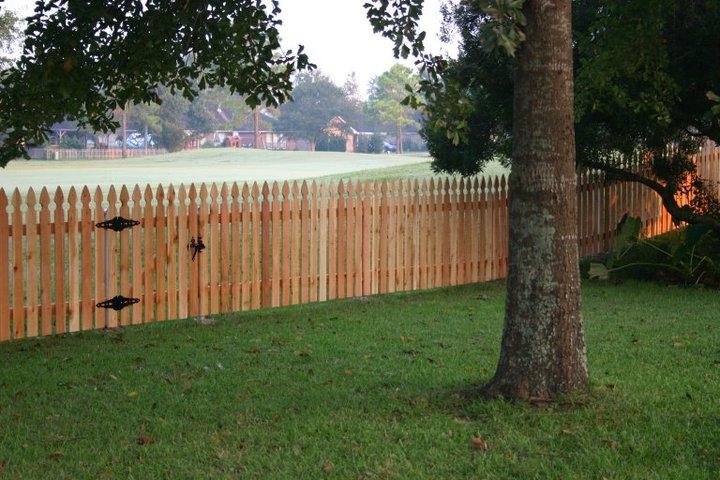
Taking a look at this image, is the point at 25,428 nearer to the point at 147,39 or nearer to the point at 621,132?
the point at 147,39

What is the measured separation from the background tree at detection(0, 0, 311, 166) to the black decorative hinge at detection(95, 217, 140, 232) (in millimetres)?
1128

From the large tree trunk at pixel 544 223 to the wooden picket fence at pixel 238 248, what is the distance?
5.07 metres

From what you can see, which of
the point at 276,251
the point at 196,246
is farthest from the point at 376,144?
the point at 196,246

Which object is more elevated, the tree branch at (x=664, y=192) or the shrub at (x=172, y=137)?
the shrub at (x=172, y=137)

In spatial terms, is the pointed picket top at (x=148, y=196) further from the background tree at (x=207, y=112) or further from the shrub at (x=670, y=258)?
the background tree at (x=207, y=112)

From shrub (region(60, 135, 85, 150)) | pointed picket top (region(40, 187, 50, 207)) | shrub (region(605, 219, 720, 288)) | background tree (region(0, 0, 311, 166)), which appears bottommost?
shrub (region(605, 219, 720, 288))

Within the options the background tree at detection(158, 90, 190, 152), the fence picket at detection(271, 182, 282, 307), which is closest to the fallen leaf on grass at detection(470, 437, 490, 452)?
the fence picket at detection(271, 182, 282, 307)

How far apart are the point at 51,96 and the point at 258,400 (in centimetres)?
389

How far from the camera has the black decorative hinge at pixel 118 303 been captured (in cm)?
1033

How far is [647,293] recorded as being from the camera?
40.2 feet

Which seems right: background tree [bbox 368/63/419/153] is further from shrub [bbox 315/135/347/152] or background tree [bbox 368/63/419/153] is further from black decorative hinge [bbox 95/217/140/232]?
black decorative hinge [bbox 95/217/140/232]

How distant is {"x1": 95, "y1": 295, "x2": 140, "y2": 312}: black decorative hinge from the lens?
10.3 m

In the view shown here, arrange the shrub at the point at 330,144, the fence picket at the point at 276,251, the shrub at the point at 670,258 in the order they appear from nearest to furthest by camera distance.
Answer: the fence picket at the point at 276,251
the shrub at the point at 670,258
the shrub at the point at 330,144

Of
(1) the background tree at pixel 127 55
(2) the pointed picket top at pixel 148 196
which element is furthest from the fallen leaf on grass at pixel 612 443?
(2) the pointed picket top at pixel 148 196
